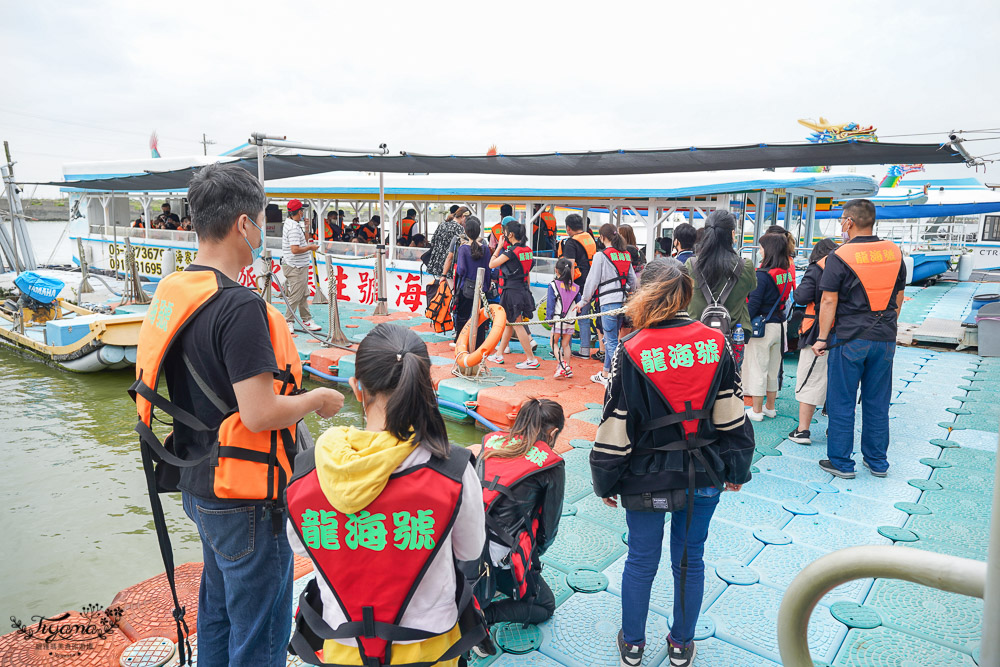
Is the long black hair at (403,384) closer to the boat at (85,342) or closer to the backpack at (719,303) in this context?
the backpack at (719,303)

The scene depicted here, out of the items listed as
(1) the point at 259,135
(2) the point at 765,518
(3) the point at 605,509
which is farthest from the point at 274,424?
(1) the point at 259,135

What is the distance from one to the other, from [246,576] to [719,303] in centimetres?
378

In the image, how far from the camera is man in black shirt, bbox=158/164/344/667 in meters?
1.80

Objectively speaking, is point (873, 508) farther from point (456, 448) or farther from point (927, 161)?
point (456, 448)

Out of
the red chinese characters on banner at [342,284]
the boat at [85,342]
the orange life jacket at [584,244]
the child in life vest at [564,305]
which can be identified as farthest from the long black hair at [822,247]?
the red chinese characters on banner at [342,284]

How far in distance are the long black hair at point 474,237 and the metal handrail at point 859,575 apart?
20.9 feet

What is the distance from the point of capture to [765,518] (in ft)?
12.9

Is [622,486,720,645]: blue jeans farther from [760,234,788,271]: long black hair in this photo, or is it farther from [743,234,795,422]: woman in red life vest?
[760,234,788,271]: long black hair

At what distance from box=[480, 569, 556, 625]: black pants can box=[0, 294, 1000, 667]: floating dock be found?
6 cm

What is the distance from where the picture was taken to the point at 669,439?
2459 millimetres

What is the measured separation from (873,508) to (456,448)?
11.7 ft

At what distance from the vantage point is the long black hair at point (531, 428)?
9.20 ft

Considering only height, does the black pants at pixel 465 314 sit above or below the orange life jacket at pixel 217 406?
below

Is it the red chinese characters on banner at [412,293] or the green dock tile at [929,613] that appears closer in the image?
the green dock tile at [929,613]
